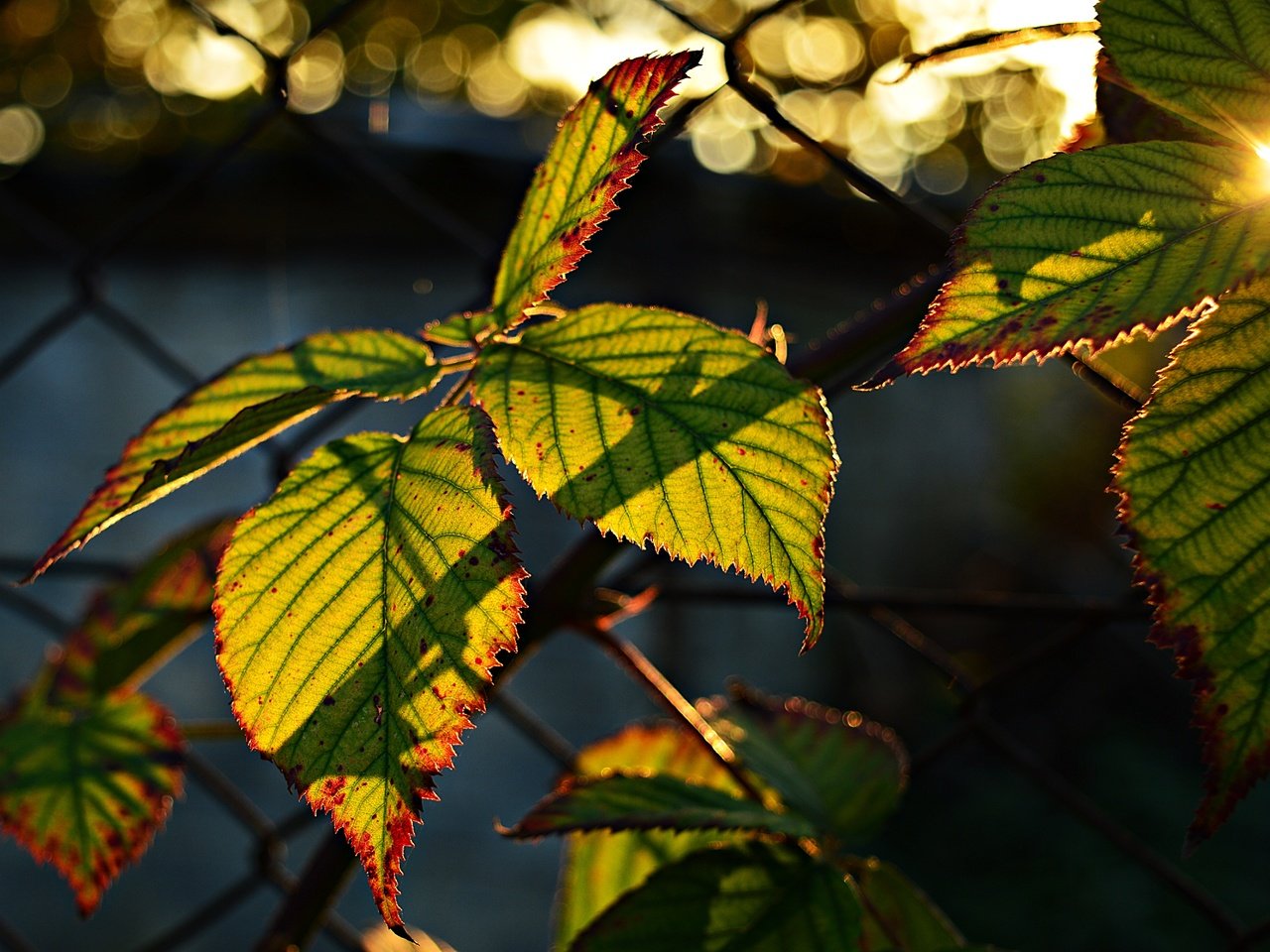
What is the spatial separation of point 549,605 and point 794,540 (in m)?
0.25

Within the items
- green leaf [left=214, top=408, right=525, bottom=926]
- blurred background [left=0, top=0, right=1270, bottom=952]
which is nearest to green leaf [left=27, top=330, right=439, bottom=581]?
green leaf [left=214, top=408, right=525, bottom=926]

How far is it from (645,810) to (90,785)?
39 centimetres

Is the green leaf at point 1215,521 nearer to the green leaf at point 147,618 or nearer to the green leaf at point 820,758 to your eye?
the green leaf at point 820,758

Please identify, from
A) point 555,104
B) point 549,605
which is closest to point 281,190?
point 555,104

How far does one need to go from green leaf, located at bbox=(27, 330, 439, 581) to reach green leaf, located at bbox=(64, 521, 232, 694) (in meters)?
0.27

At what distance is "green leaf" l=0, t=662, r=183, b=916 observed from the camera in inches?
27.4

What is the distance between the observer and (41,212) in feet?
11.6

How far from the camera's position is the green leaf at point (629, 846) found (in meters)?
0.65

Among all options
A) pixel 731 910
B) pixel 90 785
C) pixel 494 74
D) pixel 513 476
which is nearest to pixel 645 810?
pixel 731 910

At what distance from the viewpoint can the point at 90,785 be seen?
709 millimetres

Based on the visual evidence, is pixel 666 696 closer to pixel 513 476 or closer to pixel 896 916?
pixel 896 916

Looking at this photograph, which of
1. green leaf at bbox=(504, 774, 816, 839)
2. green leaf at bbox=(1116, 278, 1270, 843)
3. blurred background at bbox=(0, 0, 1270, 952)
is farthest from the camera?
blurred background at bbox=(0, 0, 1270, 952)

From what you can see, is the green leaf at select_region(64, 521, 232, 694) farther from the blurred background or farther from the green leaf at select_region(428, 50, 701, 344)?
the blurred background

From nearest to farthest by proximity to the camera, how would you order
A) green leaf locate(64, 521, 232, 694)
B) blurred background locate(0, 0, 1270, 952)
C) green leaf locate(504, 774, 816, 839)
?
green leaf locate(504, 774, 816, 839)
green leaf locate(64, 521, 232, 694)
blurred background locate(0, 0, 1270, 952)
